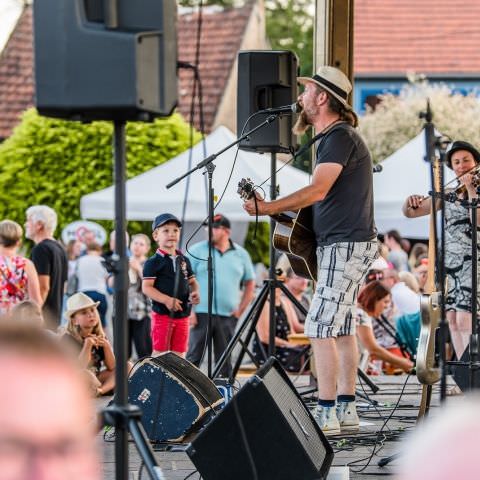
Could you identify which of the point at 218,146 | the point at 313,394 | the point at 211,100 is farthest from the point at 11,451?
the point at 211,100

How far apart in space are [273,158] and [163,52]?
328cm

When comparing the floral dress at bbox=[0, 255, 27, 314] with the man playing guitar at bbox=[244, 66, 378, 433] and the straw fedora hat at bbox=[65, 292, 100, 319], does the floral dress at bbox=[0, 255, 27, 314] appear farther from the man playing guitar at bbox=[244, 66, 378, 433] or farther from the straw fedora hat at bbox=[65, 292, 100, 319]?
the man playing guitar at bbox=[244, 66, 378, 433]

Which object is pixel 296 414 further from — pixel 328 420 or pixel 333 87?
pixel 333 87

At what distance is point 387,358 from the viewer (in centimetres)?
867

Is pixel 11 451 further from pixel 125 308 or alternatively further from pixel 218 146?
pixel 218 146

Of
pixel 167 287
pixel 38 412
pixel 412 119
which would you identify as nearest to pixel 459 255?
pixel 167 287

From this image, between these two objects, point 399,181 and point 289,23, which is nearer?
point 399,181

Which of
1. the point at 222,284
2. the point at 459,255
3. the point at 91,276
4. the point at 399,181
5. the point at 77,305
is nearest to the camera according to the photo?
the point at 459,255

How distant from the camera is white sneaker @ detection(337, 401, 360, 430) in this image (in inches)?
214

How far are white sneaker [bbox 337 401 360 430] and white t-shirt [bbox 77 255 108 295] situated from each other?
4.81 metres

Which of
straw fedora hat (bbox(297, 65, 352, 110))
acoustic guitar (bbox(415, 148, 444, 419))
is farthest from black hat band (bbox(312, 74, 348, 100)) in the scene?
acoustic guitar (bbox(415, 148, 444, 419))

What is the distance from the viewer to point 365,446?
5.07 m

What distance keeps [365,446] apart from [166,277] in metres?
2.22

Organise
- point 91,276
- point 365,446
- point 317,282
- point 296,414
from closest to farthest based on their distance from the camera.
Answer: point 296,414
point 365,446
point 317,282
point 91,276
